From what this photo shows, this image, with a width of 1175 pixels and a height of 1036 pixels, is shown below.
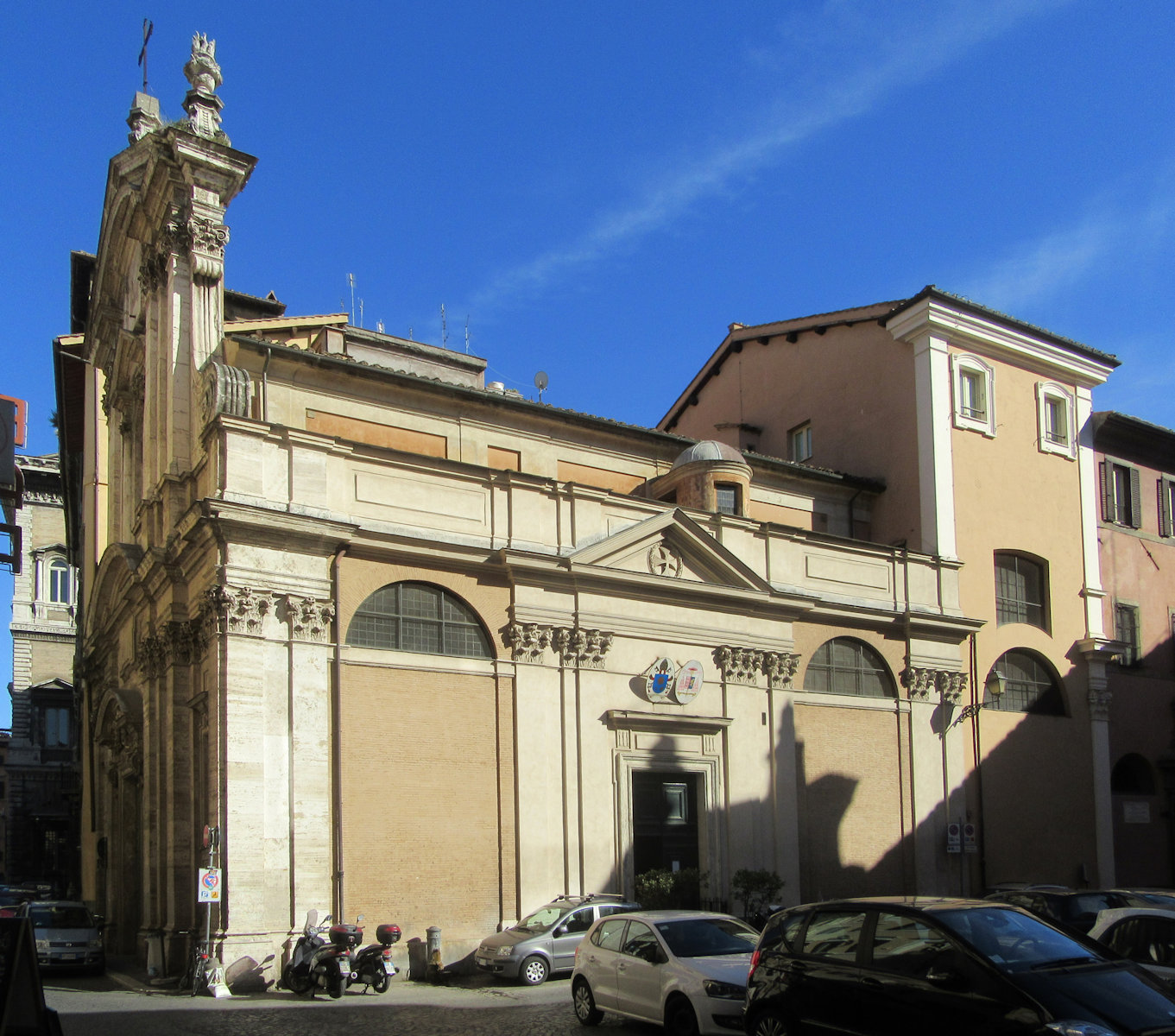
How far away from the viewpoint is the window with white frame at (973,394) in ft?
103

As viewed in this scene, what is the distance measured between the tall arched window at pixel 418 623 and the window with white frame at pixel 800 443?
14.5 meters

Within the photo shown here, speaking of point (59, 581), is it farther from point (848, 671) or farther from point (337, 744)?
→ point (337, 744)

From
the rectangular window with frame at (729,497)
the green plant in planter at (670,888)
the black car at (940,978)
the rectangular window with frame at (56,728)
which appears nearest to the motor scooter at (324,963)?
the green plant in planter at (670,888)

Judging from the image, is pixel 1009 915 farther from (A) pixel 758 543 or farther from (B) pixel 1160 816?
(B) pixel 1160 816

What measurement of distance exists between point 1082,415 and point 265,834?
24.3 meters

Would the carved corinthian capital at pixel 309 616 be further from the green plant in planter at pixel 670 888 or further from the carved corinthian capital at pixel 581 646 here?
the green plant in planter at pixel 670 888

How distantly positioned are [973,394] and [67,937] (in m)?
23.6

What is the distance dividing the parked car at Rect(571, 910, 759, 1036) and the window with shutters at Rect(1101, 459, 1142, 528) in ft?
76.5

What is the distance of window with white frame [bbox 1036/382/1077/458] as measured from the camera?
33.2 meters

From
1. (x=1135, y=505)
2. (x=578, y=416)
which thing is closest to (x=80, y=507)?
(x=578, y=416)

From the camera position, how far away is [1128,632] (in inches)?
1348

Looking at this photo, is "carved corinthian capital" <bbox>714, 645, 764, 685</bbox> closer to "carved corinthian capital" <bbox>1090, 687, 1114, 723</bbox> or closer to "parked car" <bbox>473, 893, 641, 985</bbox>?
"parked car" <bbox>473, 893, 641, 985</bbox>

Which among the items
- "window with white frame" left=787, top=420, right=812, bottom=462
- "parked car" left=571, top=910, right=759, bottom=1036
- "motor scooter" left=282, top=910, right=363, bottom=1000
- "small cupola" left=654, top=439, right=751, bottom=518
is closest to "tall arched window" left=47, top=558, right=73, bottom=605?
"window with white frame" left=787, top=420, right=812, bottom=462

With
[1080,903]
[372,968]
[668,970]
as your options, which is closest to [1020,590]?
[1080,903]
